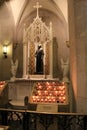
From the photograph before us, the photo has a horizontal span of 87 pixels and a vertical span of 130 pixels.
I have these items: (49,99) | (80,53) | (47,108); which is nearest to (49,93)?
(49,99)

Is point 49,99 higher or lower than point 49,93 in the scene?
lower

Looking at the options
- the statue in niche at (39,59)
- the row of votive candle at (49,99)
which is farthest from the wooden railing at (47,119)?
the statue in niche at (39,59)

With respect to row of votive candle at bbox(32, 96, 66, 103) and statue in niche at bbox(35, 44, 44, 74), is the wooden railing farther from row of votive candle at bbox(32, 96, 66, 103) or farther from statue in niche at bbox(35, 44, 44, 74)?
statue in niche at bbox(35, 44, 44, 74)

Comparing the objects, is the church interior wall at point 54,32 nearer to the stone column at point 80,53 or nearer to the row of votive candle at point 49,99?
the stone column at point 80,53

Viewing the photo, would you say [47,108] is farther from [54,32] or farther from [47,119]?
[54,32]

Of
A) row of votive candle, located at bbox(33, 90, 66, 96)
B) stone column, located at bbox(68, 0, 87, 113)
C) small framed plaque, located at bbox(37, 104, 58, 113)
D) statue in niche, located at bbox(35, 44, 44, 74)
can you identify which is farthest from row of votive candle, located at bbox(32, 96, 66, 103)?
statue in niche, located at bbox(35, 44, 44, 74)

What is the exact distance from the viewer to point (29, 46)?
503 inches

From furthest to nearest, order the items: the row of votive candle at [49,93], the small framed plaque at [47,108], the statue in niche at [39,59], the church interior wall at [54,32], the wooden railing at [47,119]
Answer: the church interior wall at [54,32], the statue in niche at [39,59], the row of votive candle at [49,93], the small framed plaque at [47,108], the wooden railing at [47,119]

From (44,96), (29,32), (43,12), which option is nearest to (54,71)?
(29,32)

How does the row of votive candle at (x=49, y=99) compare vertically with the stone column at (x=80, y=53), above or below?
below

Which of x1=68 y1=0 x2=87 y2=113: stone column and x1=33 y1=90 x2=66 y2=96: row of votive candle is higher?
x1=68 y1=0 x2=87 y2=113: stone column

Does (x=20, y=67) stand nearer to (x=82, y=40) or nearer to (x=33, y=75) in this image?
(x=33, y=75)

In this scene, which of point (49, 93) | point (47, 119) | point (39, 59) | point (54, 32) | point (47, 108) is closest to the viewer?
point (47, 119)

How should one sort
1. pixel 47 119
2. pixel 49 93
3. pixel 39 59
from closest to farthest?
pixel 47 119 < pixel 49 93 < pixel 39 59
